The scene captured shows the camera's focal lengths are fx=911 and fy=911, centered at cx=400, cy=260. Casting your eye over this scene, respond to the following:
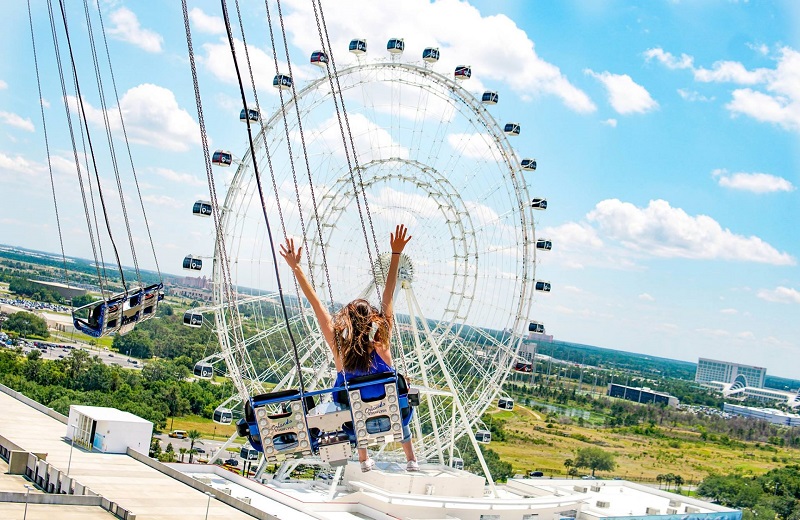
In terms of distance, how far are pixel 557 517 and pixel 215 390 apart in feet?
252

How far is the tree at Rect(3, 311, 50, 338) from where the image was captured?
5557 inches

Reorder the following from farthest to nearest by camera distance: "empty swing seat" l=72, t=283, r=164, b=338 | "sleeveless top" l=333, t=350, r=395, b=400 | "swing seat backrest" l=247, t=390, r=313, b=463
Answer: "empty swing seat" l=72, t=283, r=164, b=338 < "swing seat backrest" l=247, t=390, r=313, b=463 < "sleeveless top" l=333, t=350, r=395, b=400

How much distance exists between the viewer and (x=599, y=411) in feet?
576

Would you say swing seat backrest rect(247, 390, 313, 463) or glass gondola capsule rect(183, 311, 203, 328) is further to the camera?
glass gondola capsule rect(183, 311, 203, 328)

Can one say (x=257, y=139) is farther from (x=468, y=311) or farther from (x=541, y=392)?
(x=541, y=392)

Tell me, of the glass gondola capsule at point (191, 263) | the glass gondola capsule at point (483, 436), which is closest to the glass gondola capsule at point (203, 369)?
the glass gondola capsule at point (191, 263)

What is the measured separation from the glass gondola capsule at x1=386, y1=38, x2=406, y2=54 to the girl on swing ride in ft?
88.2

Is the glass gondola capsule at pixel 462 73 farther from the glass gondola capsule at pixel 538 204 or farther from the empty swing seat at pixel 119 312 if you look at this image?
the empty swing seat at pixel 119 312

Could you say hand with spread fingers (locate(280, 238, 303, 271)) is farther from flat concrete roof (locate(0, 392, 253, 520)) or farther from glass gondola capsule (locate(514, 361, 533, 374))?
glass gondola capsule (locate(514, 361, 533, 374))

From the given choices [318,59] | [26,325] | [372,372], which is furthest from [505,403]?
[26,325]

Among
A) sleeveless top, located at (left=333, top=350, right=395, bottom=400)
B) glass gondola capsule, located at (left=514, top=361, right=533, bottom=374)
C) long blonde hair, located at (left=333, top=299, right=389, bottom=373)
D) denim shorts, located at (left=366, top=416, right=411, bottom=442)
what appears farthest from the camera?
glass gondola capsule, located at (left=514, top=361, right=533, bottom=374)

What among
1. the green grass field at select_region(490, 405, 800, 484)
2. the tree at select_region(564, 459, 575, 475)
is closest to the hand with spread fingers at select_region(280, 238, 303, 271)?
the green grass field at select_region(490, 405, 800, 484)

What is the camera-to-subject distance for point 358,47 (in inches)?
1432

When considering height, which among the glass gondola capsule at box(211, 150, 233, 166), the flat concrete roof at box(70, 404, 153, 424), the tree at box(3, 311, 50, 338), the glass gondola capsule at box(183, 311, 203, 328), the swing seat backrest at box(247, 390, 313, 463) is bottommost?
the tree at box(3, 311, 50, 338)
